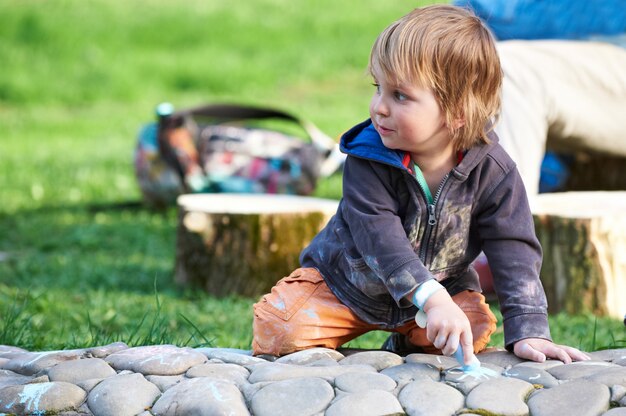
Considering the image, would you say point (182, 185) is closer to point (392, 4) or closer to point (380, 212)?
point (380, 212)

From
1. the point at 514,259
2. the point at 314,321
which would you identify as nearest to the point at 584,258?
the point at 514,259

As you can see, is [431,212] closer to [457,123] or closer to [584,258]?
[457,123]

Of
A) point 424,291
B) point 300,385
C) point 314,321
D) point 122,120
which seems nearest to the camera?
point 300,385

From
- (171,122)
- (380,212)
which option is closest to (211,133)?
(171,122)

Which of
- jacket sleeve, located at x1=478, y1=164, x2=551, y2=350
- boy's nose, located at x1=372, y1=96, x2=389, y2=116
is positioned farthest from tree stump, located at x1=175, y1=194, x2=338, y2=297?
boy's nose, located at x1=372, y1=96, x2=389, y2=116

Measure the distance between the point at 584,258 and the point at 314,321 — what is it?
5.28 feet

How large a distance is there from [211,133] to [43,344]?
3.26 meters

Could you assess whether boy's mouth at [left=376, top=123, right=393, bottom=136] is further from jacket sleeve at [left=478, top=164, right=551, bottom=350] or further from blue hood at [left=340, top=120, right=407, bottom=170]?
jacket sleeve at [left=478, top=164, right=551, bottom=350]

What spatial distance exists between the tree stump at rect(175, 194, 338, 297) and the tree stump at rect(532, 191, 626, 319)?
1.01m

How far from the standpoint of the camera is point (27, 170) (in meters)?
8.00

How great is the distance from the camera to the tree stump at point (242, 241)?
4.66m

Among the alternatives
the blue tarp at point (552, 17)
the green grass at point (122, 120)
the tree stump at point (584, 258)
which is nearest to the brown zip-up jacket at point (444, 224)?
the green grass at point (122, 120)

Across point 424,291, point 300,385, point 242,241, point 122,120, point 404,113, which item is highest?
point 404,113

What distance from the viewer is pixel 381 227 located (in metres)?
2.83
